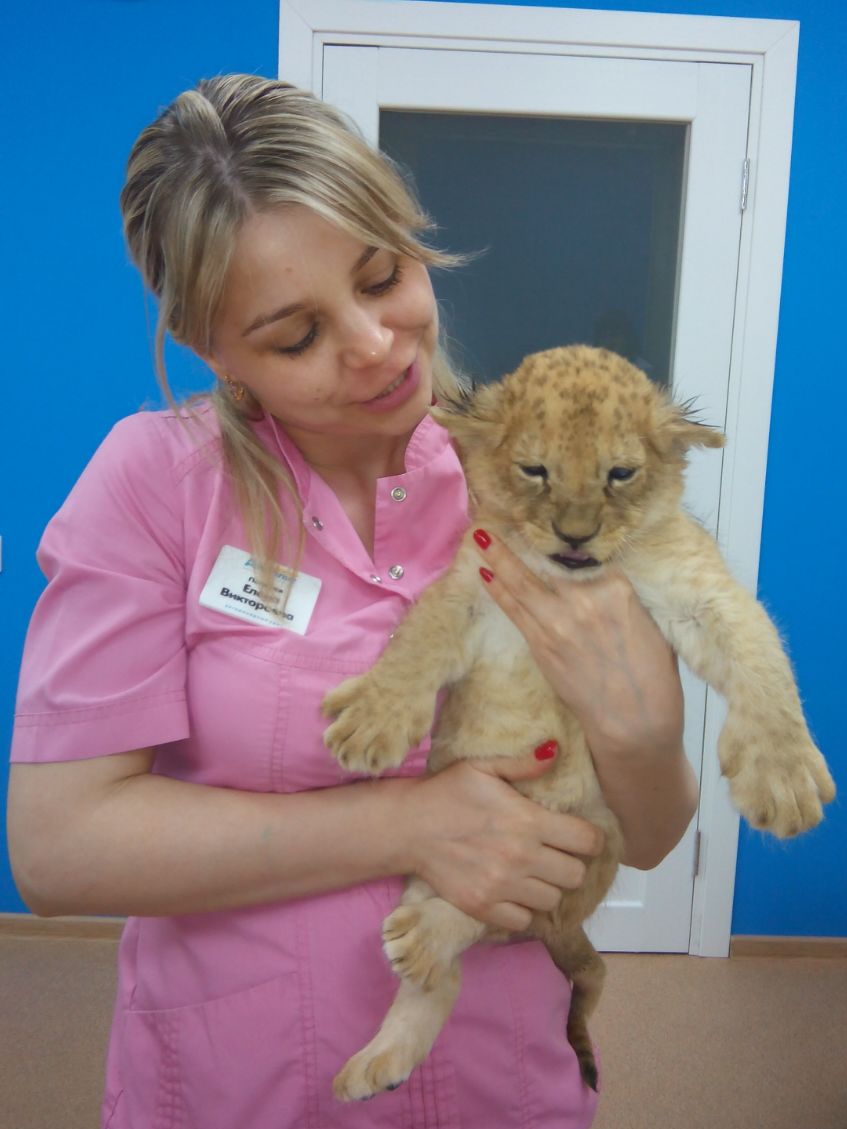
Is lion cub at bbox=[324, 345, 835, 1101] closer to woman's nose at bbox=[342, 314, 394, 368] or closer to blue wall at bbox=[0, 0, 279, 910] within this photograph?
woman's nose at bbox=[342, 314, 394, 368]

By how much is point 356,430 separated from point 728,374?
2.45m

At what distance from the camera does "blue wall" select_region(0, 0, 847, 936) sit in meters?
3.32

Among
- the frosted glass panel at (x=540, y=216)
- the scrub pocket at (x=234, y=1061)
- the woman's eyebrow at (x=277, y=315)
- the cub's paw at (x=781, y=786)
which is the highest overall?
the frosted glass panel at (x=540, y=216)

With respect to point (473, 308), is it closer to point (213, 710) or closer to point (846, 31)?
point (846, 31)

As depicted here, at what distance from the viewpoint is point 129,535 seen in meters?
1.26

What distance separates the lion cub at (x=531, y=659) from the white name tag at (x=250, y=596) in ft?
0.42

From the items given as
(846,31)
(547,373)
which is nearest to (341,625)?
(547,373)

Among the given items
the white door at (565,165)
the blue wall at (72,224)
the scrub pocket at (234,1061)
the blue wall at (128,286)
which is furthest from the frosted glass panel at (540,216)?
the scrub pocket at (234,1061)

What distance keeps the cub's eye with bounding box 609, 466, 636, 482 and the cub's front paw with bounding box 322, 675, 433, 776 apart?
1.47 feet

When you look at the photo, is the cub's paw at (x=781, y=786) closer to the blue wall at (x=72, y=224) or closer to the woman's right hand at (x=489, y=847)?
the woman's right hand at (x=489, y=847)

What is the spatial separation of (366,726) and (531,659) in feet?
0.99

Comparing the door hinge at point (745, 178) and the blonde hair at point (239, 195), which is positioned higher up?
the door hinge at point (745, 178)

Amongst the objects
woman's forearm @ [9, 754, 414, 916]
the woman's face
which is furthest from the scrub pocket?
the woman's face

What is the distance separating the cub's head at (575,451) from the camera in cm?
131
